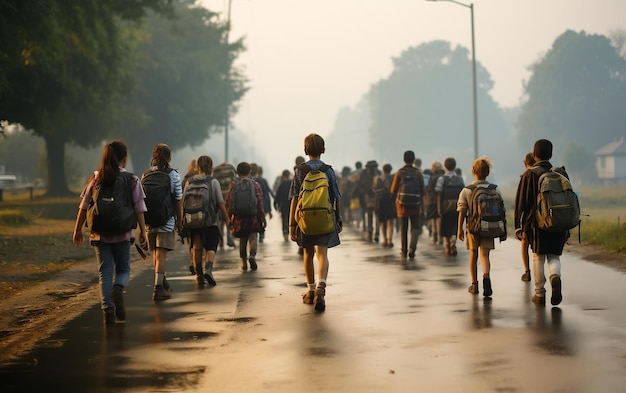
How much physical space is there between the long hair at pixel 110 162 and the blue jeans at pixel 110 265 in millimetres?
620

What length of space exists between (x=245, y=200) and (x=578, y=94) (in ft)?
280

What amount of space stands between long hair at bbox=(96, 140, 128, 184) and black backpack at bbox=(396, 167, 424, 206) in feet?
28.4

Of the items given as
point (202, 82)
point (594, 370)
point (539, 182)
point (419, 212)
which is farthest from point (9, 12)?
point (202, 82)

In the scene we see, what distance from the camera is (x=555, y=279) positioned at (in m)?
11.3

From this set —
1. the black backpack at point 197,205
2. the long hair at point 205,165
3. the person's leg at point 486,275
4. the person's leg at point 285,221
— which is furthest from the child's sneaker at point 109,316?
the person's leg at point 285,221

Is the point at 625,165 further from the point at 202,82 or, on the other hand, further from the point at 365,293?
the point at 365,293

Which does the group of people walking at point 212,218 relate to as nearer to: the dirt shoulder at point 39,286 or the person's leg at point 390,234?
the dirt shoulder at point 39,286

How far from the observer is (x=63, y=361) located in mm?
8477

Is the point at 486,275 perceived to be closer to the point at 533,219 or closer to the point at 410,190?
the point at 533,219

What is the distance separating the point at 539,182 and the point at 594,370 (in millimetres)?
4013

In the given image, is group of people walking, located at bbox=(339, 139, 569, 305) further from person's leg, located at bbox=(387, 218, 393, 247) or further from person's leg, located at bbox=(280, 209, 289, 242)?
person's leg, located at bbox=(280, 209, 289, 242)

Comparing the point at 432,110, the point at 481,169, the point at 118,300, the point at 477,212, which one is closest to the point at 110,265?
the point at 118,300

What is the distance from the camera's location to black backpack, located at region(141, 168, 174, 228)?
12.5 meters

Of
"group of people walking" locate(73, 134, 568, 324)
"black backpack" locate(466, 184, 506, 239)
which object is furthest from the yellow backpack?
"black backpack" locate(466, 184, 506, 239)
